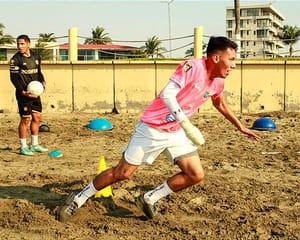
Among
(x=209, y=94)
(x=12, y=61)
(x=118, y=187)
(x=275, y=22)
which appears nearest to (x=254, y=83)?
(x=12, y=61)

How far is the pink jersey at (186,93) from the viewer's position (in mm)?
4355

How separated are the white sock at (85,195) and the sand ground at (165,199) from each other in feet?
0.68

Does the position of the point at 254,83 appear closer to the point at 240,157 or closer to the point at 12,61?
the point at 240,157

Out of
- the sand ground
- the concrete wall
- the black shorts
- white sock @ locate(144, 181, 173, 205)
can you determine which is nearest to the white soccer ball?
the black shorts

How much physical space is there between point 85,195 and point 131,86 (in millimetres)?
10205

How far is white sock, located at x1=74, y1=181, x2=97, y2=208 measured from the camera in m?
4.80

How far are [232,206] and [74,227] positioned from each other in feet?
5.66

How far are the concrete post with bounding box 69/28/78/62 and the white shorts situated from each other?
10830 millimetres

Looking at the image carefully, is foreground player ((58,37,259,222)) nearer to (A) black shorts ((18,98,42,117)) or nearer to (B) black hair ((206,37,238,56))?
(B) black hair ((206,37,238,56))

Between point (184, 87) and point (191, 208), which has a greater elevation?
point (184, 87)

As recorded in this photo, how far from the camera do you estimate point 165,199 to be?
18.2 feet

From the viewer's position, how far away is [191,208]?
17.5 feet

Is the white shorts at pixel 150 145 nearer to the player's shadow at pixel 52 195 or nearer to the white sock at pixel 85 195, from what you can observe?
the white sock at pixel 85 195

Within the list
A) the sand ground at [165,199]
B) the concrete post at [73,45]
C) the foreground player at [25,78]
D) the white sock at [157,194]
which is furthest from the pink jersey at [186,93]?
the concrete post at [73,45]
